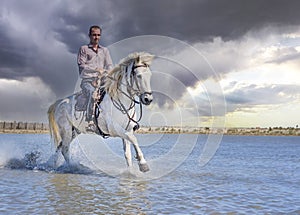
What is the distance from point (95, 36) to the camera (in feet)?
34.1

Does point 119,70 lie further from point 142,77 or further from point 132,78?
point 142,77

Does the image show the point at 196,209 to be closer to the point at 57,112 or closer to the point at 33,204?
the point at 33,204

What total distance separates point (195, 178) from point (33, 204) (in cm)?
546

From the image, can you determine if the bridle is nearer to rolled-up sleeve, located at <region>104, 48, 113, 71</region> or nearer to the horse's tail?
rolled-up sleeve, located at <region>104, 48, 113, 71</region>

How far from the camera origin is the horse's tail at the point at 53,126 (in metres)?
12.5

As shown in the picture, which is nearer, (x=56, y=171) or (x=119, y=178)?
(x=119, y=178)

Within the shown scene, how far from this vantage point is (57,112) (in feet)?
40.6

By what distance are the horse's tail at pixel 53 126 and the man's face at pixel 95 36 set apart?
308cm

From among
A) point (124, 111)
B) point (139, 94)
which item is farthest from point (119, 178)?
point (139, 94)

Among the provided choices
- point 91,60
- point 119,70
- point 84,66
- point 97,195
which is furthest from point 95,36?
point 97,195

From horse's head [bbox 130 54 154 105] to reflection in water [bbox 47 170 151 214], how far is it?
212 centimetres

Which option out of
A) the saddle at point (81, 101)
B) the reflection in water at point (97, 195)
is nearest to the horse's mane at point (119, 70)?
the saddle at point (81, 101)

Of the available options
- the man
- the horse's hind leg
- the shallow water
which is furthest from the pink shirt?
the shallow water

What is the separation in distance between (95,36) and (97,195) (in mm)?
4737
